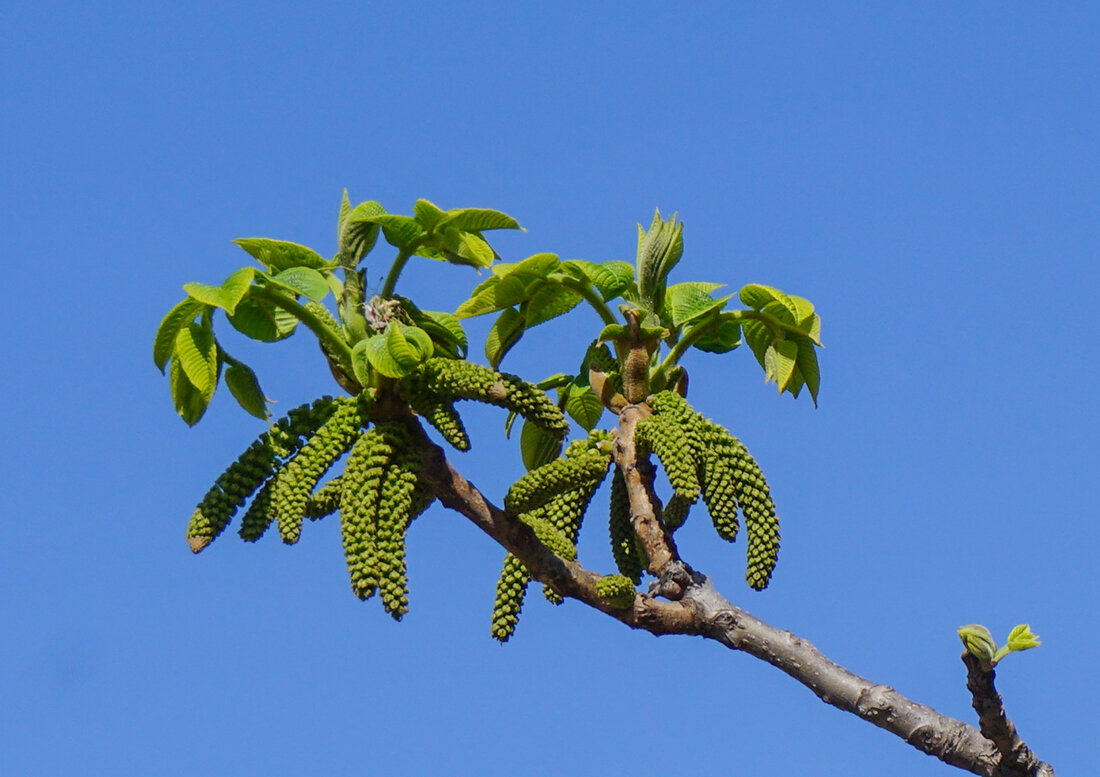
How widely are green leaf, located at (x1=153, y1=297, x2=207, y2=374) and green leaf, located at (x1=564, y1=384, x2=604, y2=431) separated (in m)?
1.59

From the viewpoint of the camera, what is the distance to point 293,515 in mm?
4719

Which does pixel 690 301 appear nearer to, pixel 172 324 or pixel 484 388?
pixel 484 388

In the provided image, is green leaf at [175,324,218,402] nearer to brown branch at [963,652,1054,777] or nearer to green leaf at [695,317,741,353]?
green leaf at [695,317,741,353]

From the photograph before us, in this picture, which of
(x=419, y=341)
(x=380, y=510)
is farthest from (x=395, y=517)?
(x=419, y=341)

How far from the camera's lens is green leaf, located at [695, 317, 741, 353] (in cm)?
576

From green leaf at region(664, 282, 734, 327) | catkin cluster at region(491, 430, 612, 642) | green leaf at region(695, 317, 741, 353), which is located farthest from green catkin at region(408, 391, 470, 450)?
green leaf at region(695, 317, 741, 353)

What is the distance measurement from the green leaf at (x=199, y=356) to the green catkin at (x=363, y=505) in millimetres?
548

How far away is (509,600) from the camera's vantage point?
5238mm

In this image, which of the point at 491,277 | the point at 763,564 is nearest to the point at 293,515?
the point at 491,277

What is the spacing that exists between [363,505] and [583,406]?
4.86 ft

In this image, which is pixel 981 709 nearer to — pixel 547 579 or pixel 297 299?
pixel 547 579

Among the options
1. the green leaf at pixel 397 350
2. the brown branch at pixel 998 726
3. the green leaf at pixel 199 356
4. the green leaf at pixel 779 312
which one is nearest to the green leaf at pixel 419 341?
the green leaf at pixel 397 350

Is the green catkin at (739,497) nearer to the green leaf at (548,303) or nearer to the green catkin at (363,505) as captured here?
the green leaf at (548,303)

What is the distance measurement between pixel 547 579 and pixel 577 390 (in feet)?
3.14
